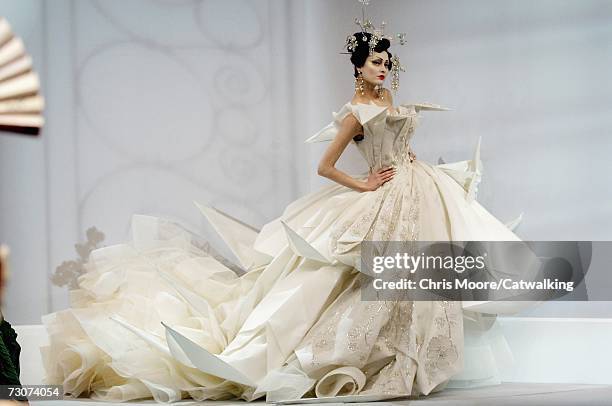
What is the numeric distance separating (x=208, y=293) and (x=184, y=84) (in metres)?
1.06

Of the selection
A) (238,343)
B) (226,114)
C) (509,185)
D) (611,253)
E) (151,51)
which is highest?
(151,51)

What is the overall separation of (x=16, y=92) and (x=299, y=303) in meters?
2.33

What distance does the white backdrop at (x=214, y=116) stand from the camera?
11.6 ft

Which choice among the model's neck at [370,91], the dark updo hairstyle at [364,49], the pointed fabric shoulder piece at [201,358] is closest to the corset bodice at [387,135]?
the model's neck at [370,91]

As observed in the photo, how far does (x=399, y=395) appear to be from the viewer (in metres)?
2.68

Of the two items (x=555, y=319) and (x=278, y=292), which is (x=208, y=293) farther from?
(x=555, y=319)

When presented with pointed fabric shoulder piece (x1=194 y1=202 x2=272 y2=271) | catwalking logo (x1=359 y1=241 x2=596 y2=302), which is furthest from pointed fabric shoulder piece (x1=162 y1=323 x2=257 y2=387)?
pointed fabric shoulder piece (x1=194 y1=202 x2=272 y2=271)

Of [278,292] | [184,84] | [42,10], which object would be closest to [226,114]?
[184,84]

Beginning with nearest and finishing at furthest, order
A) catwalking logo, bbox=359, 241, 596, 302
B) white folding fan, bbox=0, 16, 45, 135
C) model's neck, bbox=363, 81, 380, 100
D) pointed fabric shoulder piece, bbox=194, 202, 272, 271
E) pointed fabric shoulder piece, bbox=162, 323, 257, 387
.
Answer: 1. white folding fan, bbox=0, 16, 45, 135
2. pointed fabric shoulder piece, bbox=162, 323, 257, 387
3. catwalking logo, bbox=359, 241, 596, 302
4. model's neck, bbox=363, 81, 380, 100
5. pointed fabric shoulder piece, bbox=194, 202, 272, 271

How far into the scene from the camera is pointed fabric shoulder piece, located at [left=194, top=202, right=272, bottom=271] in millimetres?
3424

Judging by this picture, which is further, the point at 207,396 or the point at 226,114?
the point at 226,114

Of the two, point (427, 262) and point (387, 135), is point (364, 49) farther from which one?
point (427, 262)

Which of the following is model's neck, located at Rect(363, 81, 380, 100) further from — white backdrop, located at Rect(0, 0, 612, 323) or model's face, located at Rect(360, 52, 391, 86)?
white backdrop, located at Rect(0, 0, 612, 323)

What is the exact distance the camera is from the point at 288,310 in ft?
9.45
